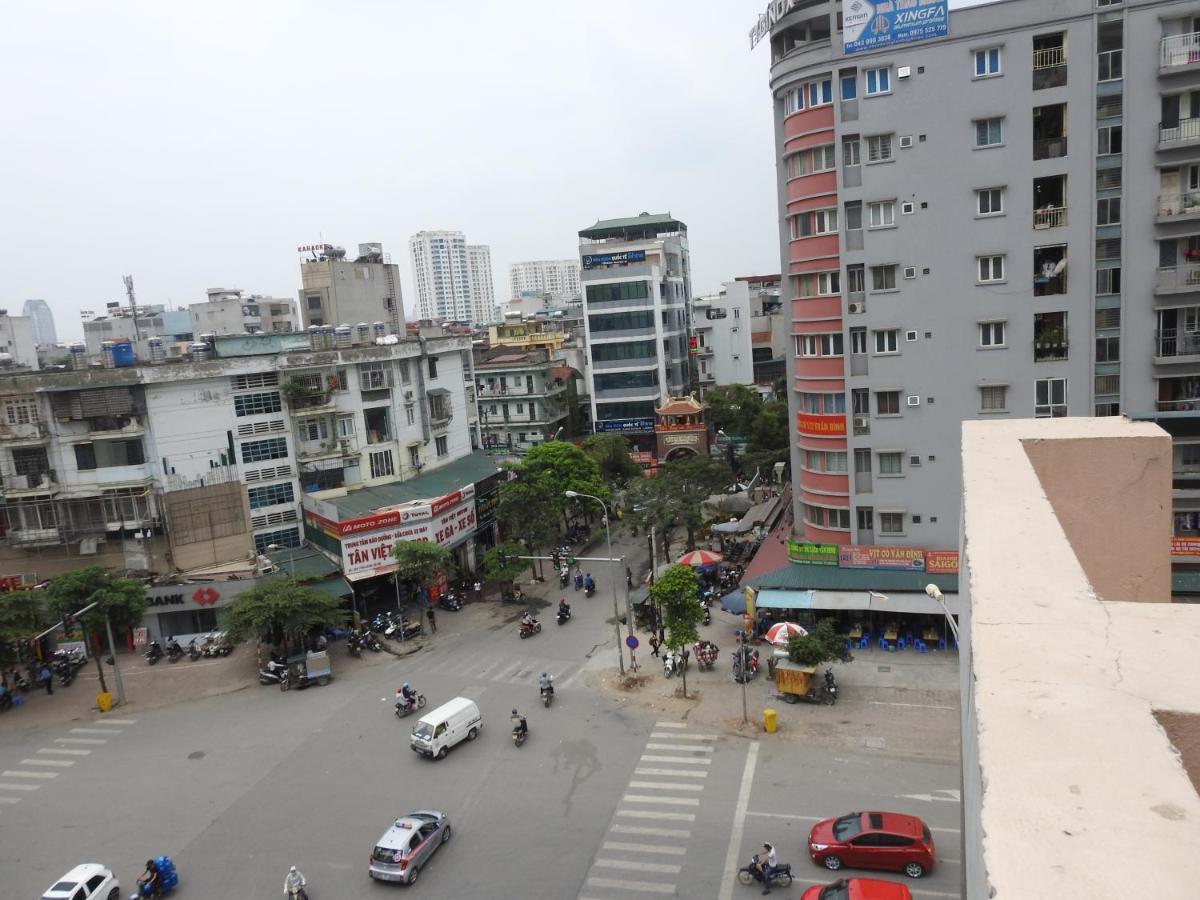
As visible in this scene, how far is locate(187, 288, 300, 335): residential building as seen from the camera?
196 feet

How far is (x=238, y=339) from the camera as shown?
3912 centimetres

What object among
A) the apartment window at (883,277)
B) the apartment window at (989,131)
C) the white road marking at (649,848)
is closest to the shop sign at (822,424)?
the apartment window at (883,277)

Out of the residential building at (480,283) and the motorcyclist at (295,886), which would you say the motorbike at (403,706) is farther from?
the residential building at (480,283)

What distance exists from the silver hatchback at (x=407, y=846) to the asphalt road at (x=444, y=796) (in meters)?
0.36

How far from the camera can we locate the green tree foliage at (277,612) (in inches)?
1161

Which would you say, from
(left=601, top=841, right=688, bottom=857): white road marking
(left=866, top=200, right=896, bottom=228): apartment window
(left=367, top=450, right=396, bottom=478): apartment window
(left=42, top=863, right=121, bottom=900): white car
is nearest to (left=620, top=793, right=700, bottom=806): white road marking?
(left=601, top=841, right=688, bottom=857): white road marking

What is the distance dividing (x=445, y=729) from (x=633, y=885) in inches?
313

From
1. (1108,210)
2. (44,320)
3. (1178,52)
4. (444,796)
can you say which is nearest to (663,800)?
(444,796)

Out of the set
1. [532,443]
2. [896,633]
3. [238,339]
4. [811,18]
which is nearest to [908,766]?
[896,633]

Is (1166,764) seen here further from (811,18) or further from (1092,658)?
(811,18)

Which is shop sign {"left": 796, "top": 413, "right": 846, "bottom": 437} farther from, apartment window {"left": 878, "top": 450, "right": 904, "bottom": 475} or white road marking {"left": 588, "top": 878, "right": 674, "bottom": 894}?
white road marking {"left": 588, "top": 878, "right": 674, "bottom": 894}

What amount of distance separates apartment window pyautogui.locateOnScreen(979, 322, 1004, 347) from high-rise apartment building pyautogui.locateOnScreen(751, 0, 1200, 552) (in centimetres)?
10

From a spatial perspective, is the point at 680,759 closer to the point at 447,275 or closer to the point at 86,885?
the point at 86,885

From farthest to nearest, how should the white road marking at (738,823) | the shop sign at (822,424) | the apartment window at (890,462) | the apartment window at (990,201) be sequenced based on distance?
the shop sign at (822,424) → the apartment window at (890,462) → the apartment window at (990,201) → the white road marking at (738,823)
